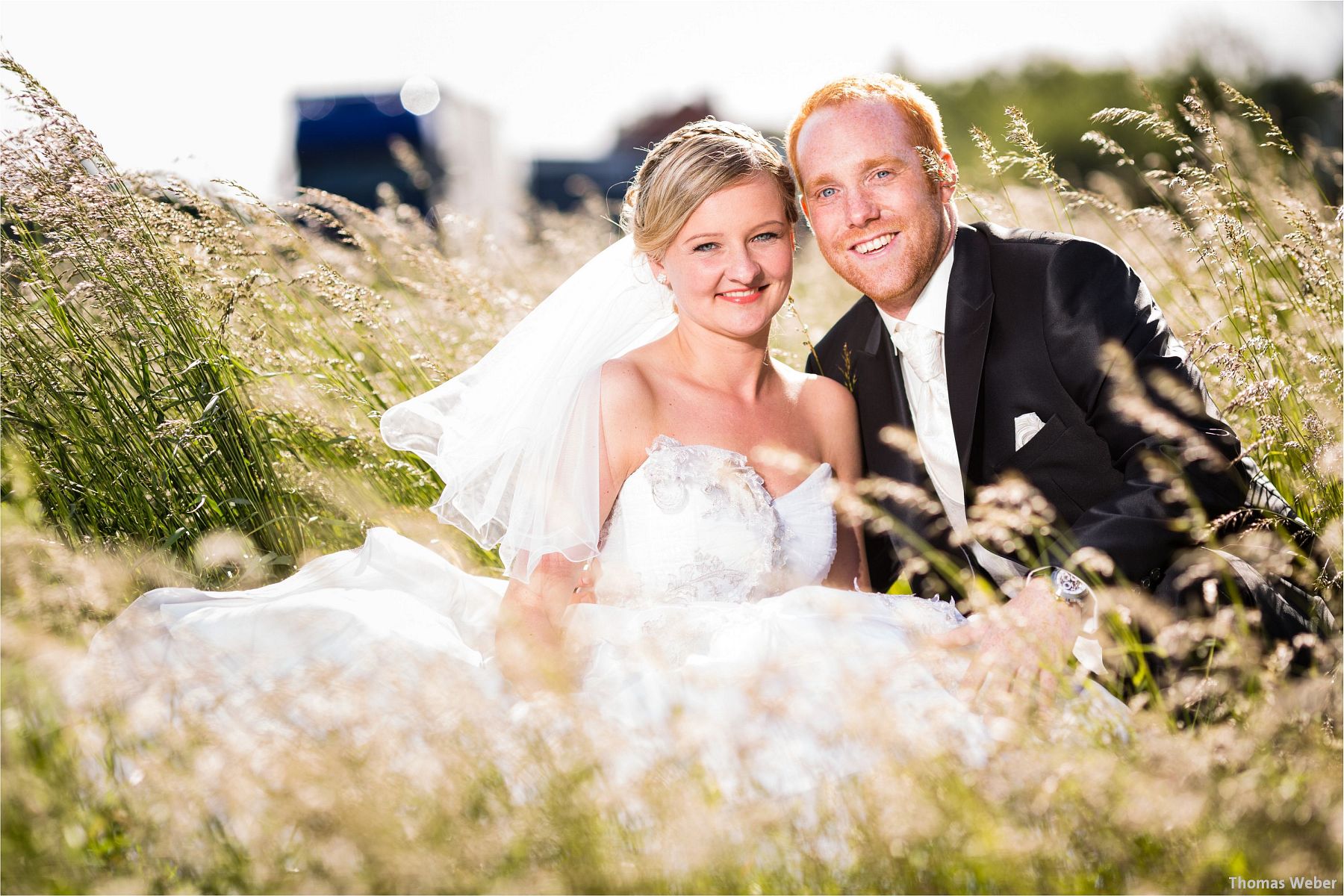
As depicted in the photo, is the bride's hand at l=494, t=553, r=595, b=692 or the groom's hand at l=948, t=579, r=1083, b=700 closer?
the groom's hand at l=948, t=579, r=1083, b=700

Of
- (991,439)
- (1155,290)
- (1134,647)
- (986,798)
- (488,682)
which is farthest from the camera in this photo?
(1155,290)

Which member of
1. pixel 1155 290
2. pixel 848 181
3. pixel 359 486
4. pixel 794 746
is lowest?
pixel 359 486

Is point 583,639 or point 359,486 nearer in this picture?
point 583,639

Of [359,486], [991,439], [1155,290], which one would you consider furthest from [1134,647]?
[1155,290]

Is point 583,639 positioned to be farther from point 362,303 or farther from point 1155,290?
point 1155,290

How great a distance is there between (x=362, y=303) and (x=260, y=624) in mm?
1476

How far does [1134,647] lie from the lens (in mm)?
2037

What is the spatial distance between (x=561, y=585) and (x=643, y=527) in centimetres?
33

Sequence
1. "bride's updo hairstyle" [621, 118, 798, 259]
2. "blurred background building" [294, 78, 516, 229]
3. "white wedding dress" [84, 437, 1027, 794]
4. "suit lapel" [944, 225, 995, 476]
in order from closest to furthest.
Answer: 1. "white wedding dress" [84, 437, 1027, 794]
2. "suit lapel" [944, 225, 995, 476]
3. "bride's updo hairstyle" [621, 118, 798, 259]
4. "blurred background building" [294, 78, 516, 229]

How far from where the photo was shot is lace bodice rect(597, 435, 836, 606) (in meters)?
3.15

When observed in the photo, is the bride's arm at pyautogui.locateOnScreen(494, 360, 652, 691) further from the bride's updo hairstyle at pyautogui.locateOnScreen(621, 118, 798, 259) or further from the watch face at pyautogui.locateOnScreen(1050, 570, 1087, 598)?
the watch face at pyautogui.locateOnScreen(1050, 570, 1087, 598)

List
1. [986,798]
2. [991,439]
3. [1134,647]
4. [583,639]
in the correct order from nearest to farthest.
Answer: [986,798] < [1134,647] < [583,639] < [991,439]

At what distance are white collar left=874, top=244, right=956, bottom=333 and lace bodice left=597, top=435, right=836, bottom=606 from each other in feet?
2.55
